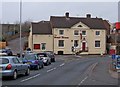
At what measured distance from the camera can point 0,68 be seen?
2136 cm

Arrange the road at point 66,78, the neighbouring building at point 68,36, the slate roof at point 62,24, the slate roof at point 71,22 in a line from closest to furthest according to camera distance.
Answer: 1. the road at point 66,78
2. the neighbouring building at point 68,36
3. the slate roof at point 62,24
4. the slate roof at point 71,22

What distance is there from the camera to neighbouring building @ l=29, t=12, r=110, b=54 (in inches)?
3135

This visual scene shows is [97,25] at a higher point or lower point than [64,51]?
higher

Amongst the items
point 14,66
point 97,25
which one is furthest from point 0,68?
point 97,25

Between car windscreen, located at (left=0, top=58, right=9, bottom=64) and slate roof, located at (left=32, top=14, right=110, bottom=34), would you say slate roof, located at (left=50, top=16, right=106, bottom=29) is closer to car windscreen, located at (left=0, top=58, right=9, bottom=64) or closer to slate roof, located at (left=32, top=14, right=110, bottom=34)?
slate roof, located at (left=32, top=14, right=110, bottom=34)

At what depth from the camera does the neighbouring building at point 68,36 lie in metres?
79.6

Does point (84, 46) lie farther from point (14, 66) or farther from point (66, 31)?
point (14, 66)

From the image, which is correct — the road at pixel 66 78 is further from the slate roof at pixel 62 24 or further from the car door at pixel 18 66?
the slate roof at pixel 62 24

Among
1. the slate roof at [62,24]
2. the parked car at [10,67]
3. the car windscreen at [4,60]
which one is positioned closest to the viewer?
the parked car at [10,67]

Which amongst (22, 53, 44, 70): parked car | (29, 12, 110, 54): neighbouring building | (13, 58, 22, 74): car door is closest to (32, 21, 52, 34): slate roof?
(29, 12, 110, 54): neighbouring building

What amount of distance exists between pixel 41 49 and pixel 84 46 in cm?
966

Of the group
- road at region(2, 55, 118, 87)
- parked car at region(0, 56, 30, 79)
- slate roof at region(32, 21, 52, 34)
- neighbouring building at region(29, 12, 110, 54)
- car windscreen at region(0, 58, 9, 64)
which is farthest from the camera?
slate roof at region(32, 21, 52, 34)

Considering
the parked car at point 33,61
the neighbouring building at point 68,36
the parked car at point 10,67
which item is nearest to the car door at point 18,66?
the parked car at point 10,67

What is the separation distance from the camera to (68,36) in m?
80.7
